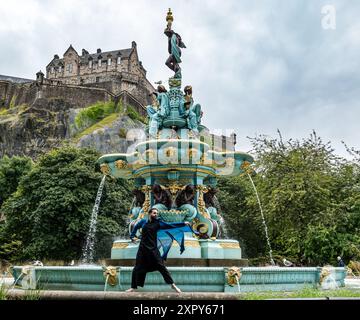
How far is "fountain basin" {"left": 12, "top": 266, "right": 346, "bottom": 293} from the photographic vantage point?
8602mm

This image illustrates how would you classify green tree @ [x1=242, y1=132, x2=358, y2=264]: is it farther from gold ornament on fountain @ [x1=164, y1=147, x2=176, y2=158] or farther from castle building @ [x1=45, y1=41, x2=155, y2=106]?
castle building @ [x1=45, y1=41, x2=155, y2=106]

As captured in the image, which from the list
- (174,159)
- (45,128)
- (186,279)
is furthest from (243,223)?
(45,128)

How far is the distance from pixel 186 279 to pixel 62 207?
25556 mm

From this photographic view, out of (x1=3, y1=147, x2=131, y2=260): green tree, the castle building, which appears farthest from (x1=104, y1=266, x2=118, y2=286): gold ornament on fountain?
the castle building

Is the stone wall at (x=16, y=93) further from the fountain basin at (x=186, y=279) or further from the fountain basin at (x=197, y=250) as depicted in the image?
the fountain basin at (x=186, y=279)

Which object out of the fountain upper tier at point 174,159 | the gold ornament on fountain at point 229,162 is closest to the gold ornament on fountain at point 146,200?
the fountain upper tier at point 174,159

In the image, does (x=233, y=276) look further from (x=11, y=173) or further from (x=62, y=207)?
(x=11, y=173)

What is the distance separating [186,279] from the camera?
8656 mm

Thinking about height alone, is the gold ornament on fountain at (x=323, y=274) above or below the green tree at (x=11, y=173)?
below

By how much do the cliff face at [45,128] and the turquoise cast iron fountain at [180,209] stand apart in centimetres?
5538

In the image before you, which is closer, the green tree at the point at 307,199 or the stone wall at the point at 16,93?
the green tree at the point at 307,199

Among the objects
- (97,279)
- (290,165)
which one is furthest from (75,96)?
(97,279)

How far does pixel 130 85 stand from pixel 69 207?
202 ft

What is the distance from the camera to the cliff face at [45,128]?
70.9 m
